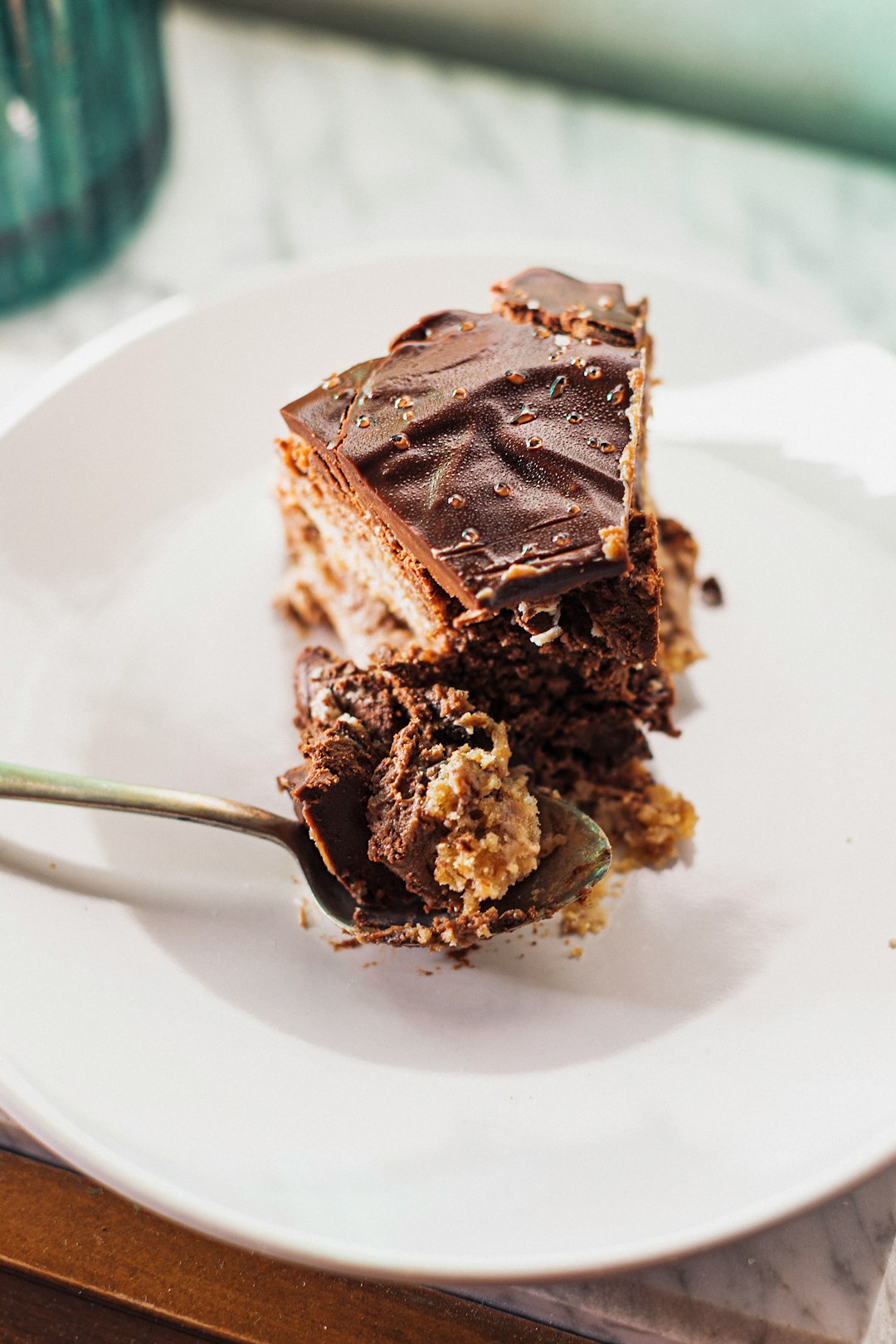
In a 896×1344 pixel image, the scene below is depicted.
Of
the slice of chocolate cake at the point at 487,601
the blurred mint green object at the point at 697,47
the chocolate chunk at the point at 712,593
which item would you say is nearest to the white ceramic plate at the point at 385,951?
the chocolate chunk at the point at 712,593

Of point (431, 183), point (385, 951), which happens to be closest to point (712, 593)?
point (385, 951)

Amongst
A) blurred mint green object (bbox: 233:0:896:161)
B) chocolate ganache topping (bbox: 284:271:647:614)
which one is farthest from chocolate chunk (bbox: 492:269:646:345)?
blurred mint green object (bbox: 233:0:896:161)

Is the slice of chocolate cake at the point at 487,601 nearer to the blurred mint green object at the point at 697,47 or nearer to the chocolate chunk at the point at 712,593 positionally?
the chocolate chunk at the point at 712,593

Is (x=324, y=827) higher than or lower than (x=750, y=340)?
lower

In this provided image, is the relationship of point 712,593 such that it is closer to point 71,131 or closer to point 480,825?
point 480,825

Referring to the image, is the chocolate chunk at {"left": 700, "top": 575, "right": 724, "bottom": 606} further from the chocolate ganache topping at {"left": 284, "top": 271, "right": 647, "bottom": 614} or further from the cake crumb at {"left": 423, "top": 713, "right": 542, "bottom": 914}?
the cake crumb at {"left": 423, "top": 713, "right": 542, "bottom": 914}

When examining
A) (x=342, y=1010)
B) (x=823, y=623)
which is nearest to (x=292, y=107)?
(x=823, y=623)

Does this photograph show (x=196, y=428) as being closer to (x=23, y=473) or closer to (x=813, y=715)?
(x=23, y=473)
